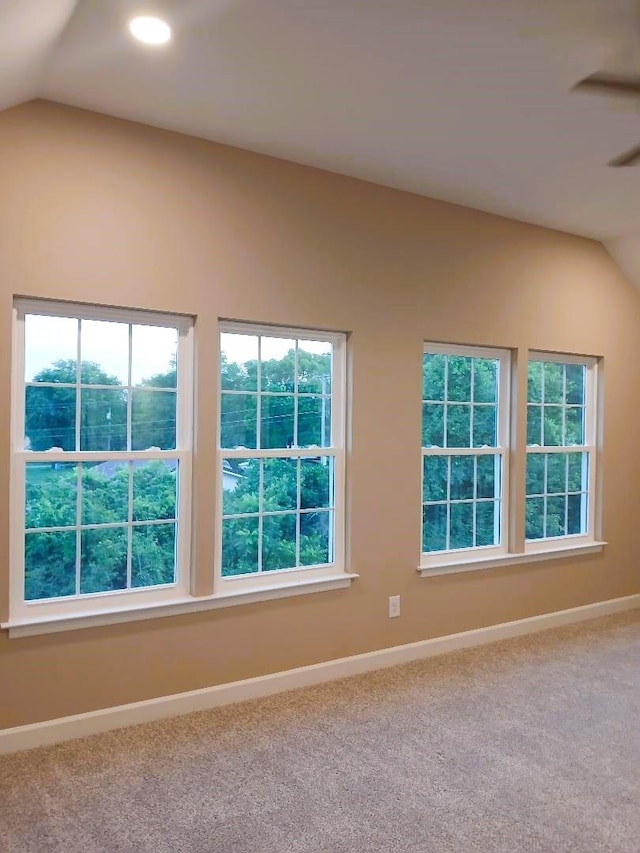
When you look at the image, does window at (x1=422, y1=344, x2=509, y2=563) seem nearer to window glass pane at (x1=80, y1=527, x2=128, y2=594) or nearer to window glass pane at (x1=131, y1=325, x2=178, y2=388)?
window glass pane at (x1=131, y1=325, x2=178, y2=388)

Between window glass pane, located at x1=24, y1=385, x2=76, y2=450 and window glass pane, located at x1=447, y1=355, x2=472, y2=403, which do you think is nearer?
window glass pane, located at x1=24, y1=385, x2=76, y2=450

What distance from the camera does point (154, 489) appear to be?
10.5 ft

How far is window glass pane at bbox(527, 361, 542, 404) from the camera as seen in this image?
4.65 meters

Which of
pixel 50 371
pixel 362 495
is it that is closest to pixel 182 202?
pixel 50 371

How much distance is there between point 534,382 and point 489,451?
0.69 m

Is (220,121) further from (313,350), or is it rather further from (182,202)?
(313,350)

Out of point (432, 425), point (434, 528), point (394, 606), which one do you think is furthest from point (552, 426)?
point (394, 606)

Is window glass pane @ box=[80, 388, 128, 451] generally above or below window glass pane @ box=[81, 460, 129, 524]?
above

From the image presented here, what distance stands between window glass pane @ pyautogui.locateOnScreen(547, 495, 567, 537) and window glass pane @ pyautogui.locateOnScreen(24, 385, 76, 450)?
134 inches

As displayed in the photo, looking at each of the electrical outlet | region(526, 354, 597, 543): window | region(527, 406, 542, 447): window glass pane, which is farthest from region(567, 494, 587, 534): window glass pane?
the electrical outlet

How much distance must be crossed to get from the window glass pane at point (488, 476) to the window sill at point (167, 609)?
3.98 feet

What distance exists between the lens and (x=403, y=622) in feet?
12.9

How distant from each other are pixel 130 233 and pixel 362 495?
6.15 ft

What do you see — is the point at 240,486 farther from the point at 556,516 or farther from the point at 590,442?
the point at 590,442
